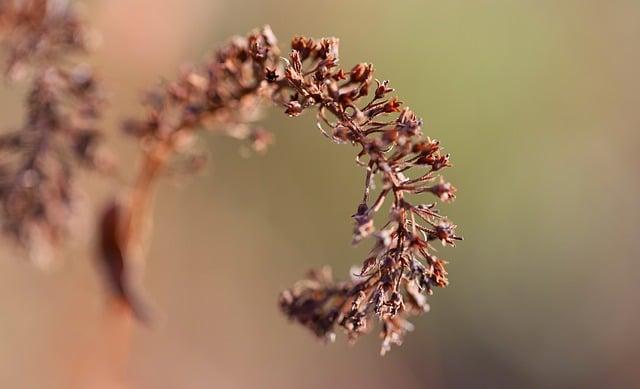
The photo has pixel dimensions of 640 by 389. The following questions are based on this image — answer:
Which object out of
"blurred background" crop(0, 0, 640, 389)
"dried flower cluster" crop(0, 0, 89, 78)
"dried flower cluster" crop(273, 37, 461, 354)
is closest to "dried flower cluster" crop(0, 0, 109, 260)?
"dried flower cluster" crop(0, 0, 89, 78)

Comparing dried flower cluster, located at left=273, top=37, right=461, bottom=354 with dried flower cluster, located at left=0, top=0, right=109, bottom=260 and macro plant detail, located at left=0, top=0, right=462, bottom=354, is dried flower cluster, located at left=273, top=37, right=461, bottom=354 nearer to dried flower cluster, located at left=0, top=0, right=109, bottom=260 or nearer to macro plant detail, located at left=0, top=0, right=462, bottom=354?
macro plant detail, located at left=0, top=0, right=462, bottom=354

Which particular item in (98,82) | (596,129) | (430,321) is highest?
(596,129)

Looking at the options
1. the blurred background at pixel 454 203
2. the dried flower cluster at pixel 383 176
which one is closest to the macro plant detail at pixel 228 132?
the dried flower cluster at pixel 383 176

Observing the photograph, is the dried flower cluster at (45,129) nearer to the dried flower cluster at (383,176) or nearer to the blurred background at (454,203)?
the dried flower cluster at (383,176)

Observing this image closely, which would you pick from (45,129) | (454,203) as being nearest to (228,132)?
(45,129)

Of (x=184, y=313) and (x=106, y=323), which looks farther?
(x=184, y=313)

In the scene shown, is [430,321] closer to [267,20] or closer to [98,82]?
[267,20]

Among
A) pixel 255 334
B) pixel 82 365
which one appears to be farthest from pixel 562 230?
pixel 82 365
